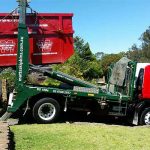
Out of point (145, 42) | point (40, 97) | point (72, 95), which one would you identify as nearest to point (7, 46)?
point (40, 97)

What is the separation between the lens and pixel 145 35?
274ft

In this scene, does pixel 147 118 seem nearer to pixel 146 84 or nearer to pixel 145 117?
pixel 145 117

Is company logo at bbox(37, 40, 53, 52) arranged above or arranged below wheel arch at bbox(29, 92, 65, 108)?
above

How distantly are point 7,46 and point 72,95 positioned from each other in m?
2.66

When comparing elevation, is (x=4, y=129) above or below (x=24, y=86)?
below

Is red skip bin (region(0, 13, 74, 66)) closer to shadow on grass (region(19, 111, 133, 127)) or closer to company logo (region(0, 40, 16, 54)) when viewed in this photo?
company logo (region(0, 40, 16, 54))

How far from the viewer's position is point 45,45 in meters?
16.7

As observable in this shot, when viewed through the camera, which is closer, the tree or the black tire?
the black tire

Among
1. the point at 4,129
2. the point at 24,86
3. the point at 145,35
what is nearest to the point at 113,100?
the point at 24,86

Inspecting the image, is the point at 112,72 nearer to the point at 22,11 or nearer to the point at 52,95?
the point at 52,95

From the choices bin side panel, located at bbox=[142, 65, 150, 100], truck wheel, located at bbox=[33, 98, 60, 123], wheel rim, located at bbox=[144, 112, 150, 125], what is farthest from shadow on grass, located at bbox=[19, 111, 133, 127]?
bin side panel, located at bbox=[142, 65, 150, 100]

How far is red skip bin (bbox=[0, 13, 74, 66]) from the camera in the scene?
16312 mm

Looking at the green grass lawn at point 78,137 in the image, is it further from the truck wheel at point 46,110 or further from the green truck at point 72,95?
the green truck at point 72,95

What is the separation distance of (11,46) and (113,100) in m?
3.78
